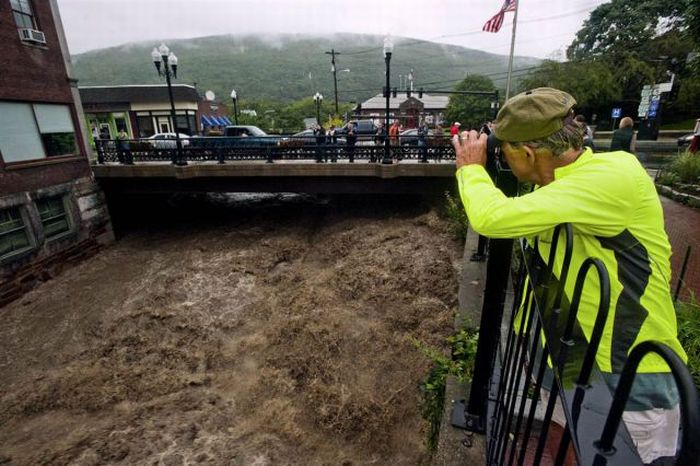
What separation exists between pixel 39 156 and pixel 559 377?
1636 centimetres

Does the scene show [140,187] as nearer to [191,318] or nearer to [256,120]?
[191,318]

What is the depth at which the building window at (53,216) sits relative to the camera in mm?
12696

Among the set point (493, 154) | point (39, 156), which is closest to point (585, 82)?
point (39, 156)

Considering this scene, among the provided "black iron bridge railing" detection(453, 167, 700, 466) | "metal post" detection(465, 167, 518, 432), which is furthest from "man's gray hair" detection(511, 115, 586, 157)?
"metal post" detection(465, 167, 518, 432)

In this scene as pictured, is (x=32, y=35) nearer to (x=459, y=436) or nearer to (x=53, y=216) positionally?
(x=53, y=216)

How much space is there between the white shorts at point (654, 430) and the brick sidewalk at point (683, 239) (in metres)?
5.24

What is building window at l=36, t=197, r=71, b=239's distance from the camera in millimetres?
12696

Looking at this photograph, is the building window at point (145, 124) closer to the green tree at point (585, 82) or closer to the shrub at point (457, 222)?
the shrub at point (457, 222)

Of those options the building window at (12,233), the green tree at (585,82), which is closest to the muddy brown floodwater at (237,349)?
the building window at (12,233)

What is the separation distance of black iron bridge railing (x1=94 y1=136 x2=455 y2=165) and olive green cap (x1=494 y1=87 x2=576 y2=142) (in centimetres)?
1230

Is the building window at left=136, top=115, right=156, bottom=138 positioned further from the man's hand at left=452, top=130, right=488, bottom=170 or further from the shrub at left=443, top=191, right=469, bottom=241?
the man's hand at left=452, top=130, right=488, bottom=170

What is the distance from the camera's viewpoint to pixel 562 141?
1569 mm

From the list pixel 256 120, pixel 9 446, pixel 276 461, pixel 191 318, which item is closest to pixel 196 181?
pixel 191 318

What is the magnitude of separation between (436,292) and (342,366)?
9.40 ft
